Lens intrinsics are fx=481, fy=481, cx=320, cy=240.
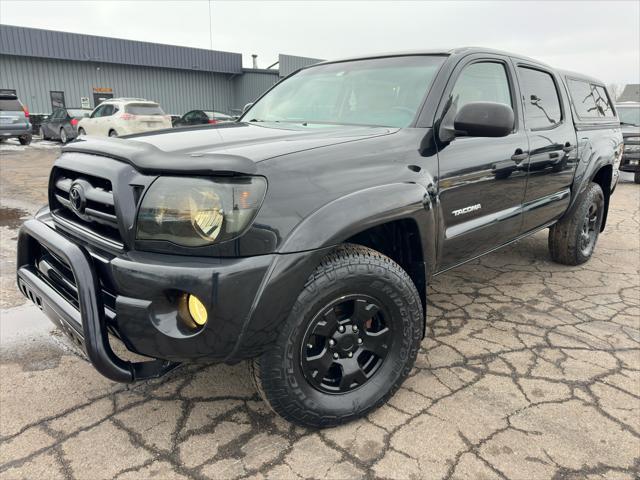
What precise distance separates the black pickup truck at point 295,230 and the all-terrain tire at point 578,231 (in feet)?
4.92

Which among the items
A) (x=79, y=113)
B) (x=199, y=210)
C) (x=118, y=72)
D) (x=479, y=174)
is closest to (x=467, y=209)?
(x=479, y=174)

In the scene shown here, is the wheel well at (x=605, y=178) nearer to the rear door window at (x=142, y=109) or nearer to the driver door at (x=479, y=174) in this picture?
the driver door at (x=479, y=174)

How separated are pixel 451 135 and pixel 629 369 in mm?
1653

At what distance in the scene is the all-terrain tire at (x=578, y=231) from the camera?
167 inches

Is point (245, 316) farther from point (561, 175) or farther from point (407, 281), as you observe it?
point (561, 175)

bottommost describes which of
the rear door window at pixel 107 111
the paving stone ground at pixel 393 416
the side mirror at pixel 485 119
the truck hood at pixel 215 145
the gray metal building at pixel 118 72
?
the paving stone ground at pixel 393 416

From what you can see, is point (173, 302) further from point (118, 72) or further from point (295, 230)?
point (118, 72)

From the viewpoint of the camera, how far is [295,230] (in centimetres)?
178

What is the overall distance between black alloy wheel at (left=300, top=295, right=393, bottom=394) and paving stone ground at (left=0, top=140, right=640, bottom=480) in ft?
0.76

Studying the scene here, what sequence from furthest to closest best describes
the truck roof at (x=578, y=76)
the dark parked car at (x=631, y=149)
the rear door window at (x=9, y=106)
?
the rear door window at (x=9, y=106) → the dark parked car at (x=631, y=149) → the truck roof at (x=578, y=76)

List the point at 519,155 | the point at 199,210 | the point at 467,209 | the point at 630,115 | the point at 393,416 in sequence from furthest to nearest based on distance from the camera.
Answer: the point at 630,115 → the point at 519,155 → the point at 467,209 → the point at 393,416 → the point at 199,210

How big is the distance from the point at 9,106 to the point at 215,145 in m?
17.7

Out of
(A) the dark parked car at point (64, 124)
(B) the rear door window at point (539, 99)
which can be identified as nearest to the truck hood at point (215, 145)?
(B) the rear door window at point (539, 99)

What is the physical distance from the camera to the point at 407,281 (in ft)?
7.14
